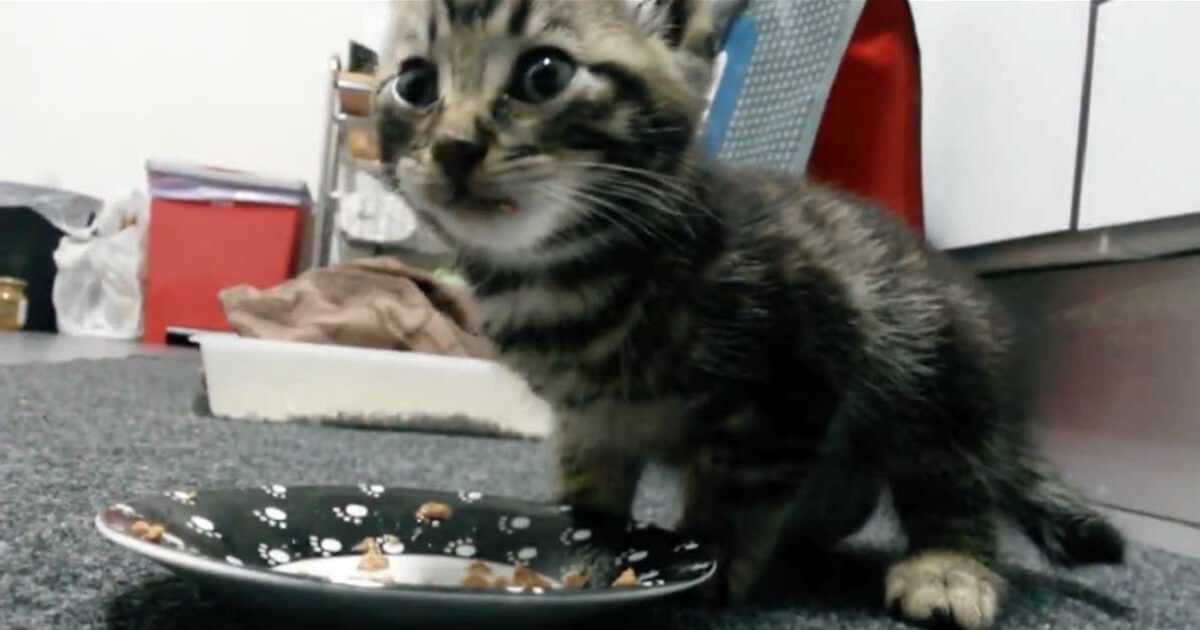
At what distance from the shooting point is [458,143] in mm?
671

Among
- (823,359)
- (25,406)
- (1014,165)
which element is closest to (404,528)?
(823,359)

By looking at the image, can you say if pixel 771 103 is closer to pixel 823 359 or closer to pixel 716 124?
pixel 716 124

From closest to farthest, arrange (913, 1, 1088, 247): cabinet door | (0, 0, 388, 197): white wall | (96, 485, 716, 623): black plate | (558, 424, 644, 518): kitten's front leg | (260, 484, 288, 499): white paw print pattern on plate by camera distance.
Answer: (96, 485, 716, 623): black plate → (260, 484, 288, 499): white paw print pattern on plate → (558, 424, 644, 518): kitten's front leg → (913, 1, 1088, 247): cabinet door → (0, 0, 388, 197): white wall

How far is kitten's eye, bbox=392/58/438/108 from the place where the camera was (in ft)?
2.47

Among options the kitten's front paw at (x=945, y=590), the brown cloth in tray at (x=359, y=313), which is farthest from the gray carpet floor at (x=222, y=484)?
the brown cloth in tray at (x=359, y=313)

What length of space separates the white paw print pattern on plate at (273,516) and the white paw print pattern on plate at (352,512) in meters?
0.04

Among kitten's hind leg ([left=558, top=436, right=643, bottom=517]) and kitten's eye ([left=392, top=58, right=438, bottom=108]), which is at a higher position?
kitten's eye ([left=392, top=58, right=438, bottom=108])

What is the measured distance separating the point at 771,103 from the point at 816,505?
2.61 ft

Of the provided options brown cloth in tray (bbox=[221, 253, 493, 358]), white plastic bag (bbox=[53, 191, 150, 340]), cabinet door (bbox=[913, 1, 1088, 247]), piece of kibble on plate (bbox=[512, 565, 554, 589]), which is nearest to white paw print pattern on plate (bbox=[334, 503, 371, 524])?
piece of kibble on plate (bbox=[512, 565, 554, 589])

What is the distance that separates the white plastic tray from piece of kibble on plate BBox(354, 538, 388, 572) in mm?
793

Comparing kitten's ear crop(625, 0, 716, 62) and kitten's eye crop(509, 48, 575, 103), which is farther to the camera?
kitten's ear crop(625, 0, 716, 62)

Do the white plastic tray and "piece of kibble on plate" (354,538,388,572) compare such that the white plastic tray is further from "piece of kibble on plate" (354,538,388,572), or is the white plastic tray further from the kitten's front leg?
"piece of kibble on plate" (354,538,388,572)

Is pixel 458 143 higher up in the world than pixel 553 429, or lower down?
higher up

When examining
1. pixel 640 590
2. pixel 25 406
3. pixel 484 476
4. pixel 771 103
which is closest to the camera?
pixel 640 590
